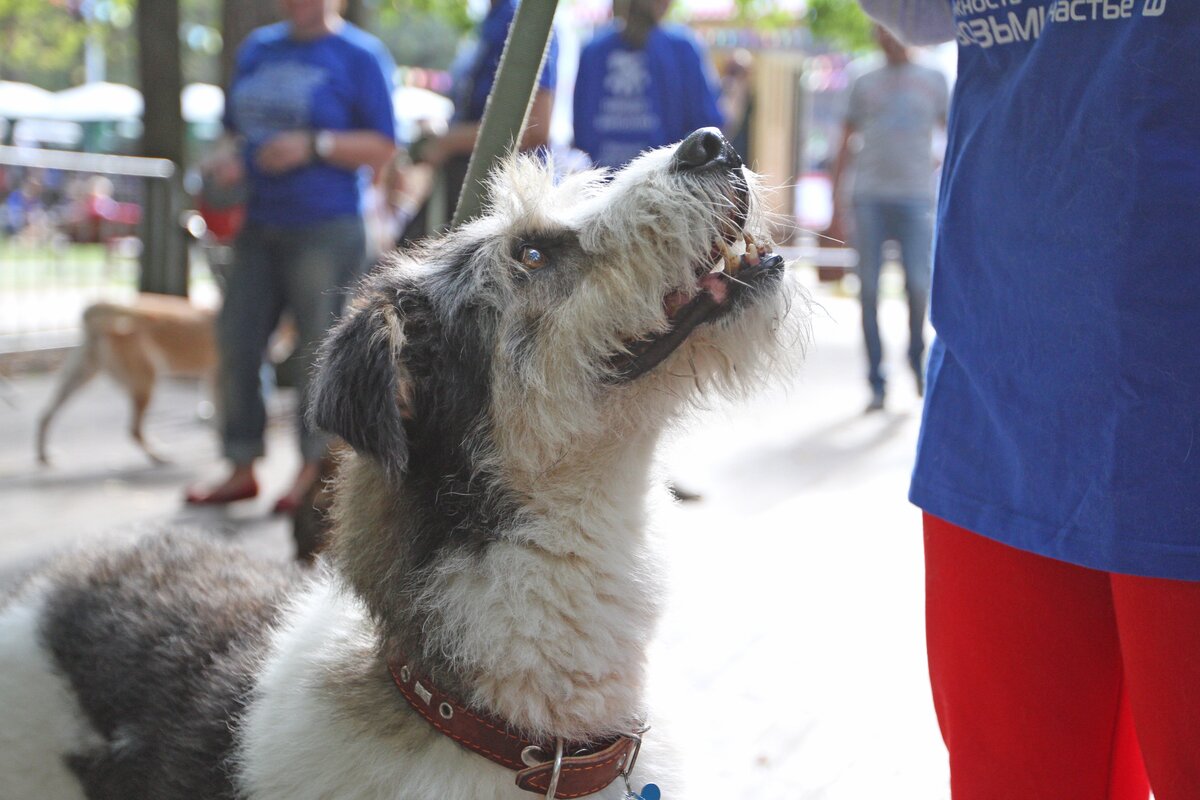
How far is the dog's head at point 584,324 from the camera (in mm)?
2043

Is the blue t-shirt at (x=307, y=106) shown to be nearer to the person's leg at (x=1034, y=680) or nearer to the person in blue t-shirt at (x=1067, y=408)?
the person in blue t-shirt at (x=1067, y=408)

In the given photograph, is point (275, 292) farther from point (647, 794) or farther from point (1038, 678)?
point (1038, 678)

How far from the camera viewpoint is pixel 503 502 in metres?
2.07

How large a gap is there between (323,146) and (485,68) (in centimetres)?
90

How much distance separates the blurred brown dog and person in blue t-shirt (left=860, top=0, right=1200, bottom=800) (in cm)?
643

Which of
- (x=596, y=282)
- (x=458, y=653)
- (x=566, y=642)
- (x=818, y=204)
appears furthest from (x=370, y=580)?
(x=818, y=204)

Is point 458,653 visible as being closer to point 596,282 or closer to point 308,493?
point 596,282

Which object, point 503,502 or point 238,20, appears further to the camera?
point 238,20

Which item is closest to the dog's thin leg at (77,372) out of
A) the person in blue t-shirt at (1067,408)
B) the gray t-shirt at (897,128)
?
the gray t-shirt at (897,128)

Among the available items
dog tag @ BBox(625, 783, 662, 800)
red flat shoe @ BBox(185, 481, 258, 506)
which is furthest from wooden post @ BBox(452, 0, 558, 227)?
red flat shoe @ BBox(185, 481, 258, 506)

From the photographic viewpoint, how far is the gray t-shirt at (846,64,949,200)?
27.9ft

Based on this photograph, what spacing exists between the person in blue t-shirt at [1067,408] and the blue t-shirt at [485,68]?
3478mm

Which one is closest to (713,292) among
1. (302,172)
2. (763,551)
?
(763,551)

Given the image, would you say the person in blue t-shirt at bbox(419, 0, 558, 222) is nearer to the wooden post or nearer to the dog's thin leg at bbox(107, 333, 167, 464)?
the wooden post
